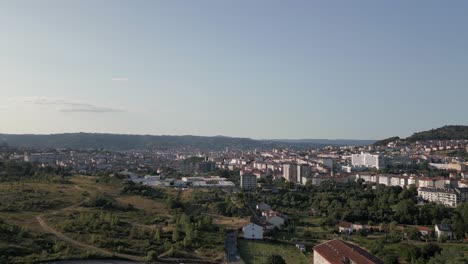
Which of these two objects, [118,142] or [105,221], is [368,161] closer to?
[105,221]

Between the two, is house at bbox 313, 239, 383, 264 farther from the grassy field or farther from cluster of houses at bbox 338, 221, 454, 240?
cluster of houses at bbox 338, 221, 454, 240

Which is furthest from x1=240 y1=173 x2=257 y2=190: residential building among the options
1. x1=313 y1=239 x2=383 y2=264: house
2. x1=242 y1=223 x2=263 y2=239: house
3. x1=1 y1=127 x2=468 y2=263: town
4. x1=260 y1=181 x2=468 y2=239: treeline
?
x1=313 y1=239 x2=383 y2=264: house

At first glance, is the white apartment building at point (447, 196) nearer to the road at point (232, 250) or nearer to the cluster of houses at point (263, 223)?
the cluster of houses at point (263, 223)

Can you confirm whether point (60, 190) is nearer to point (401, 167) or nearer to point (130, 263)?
point (130, 263)

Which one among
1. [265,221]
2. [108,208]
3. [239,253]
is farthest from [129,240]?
[265,221]

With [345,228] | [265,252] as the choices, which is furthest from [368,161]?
[265,252]

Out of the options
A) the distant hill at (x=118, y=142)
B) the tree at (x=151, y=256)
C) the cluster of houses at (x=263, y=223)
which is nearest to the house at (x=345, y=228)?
the cluster of houses at (x=263, y=223)
